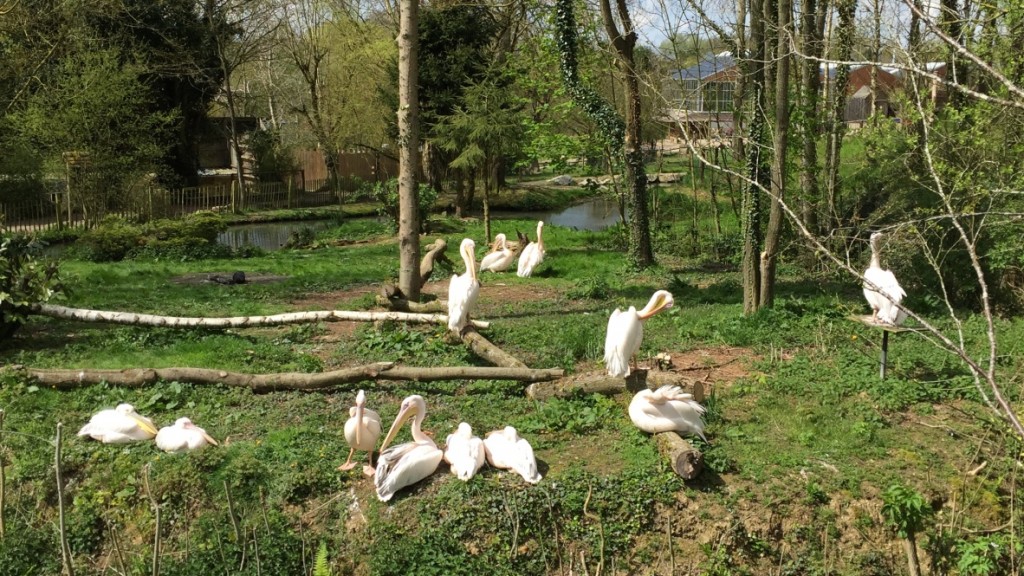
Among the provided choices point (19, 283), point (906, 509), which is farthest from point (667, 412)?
point (19, 283)

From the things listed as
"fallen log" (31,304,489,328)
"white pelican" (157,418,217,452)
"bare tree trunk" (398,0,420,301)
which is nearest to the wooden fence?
"fallen log" (31,304,489,328)

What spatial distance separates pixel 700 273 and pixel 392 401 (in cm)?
925

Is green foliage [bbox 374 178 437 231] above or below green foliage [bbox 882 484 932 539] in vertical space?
above

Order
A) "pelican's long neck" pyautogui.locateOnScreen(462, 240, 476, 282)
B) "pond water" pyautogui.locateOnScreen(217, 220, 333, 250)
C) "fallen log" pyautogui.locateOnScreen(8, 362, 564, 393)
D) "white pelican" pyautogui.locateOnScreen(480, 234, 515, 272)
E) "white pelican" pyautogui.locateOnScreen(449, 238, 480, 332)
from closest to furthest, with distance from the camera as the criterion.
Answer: "fallen log" pyautogui.locateOnScreen(8, 362, 564, 393)
"white pelican" pyautogui.locateOnScreen(449, 238, 480, 332)
"pelican's long neck" pyautogui.locateOnScreen(462, 240, 476, 282)
"white pelican" pyautogui.locateOnScreen(480, 234, 515, 272)
"pond water" pyautogui.locateOnScreen(217, 220, 333, 250)

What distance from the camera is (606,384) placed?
836cm

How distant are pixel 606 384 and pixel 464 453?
1952 millimetres

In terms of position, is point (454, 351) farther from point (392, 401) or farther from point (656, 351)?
point (656, 351)

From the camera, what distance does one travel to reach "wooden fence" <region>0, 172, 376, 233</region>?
24.6 metres

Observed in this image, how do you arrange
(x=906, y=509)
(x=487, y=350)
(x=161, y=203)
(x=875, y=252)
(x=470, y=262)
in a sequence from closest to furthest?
(x=906, y=509)
(x=875, y=252)
(x=487, y=350)
(x=470, y=262)
(x=161, y=203)

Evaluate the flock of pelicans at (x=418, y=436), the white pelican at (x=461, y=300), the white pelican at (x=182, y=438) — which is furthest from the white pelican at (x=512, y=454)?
the white pelican at (x=461, y=300)

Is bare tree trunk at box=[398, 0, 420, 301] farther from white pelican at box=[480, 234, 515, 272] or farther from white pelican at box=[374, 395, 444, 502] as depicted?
white pelican at box=[374, 395, 444, 502]

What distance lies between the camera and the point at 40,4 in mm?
23547

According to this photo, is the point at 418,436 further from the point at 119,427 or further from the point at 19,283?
the point at 19,283

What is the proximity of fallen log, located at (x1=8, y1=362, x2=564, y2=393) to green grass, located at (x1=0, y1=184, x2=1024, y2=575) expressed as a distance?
0.44 feet
